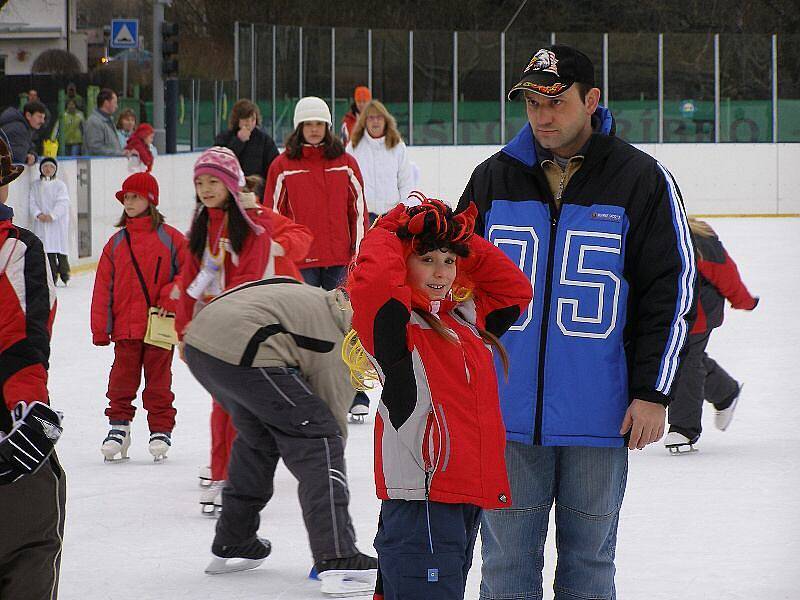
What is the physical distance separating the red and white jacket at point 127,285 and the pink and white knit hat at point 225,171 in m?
1.01

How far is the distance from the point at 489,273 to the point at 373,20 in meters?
33.6

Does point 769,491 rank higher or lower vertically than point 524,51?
lower

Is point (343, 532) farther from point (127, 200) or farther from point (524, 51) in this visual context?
point (524, 51)

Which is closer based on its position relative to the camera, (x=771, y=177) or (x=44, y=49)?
(x=771, y=177)

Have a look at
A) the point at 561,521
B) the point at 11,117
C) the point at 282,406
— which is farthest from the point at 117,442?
the point at 11,117

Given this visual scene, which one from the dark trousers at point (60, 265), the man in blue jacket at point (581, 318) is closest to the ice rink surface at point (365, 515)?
the man in blue jacket at point (581, 318)

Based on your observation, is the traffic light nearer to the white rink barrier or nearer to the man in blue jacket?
the white rink barrier

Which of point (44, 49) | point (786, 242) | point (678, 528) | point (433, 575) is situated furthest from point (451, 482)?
point (44, 49)

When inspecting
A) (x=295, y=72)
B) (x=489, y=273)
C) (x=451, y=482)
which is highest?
(x=295, y=72)

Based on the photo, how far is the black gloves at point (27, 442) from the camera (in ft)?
7.98

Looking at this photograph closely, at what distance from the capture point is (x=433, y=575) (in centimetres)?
264

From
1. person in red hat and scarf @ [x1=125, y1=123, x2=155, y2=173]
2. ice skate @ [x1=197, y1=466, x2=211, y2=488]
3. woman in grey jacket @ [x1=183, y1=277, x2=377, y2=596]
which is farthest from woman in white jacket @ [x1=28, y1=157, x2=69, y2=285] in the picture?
woman in grey jacket @ [x1=183, y1=277, x2=377, y2=596]

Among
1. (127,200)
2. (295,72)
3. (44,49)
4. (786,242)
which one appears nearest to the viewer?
(127,200)

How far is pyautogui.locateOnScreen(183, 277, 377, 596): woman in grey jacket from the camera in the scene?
13.0ft
